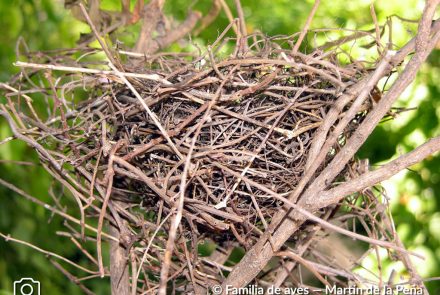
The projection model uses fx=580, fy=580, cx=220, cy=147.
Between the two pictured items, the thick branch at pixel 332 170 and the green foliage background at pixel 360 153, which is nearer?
the thick branch at pixel 332 170

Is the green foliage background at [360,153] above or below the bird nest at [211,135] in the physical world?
below

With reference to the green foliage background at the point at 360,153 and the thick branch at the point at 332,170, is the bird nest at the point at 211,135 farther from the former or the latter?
the green foliage background at the point at 360,153

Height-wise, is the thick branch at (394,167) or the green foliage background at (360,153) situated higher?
the thick branch at (394,167)

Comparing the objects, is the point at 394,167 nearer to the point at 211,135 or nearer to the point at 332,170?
the point at 332,170

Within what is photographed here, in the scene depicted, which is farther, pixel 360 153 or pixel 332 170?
pixel 360 153

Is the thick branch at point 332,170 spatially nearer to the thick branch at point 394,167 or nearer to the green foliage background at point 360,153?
the thick branch at point 394,167

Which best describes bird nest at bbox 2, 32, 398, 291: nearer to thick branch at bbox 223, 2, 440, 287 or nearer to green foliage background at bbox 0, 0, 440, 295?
thick branch at bbox 223, 2, 440, 287

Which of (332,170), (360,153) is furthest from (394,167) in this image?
(360,153)

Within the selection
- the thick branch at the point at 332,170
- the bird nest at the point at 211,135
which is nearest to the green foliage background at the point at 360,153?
the bird nest at the point at 211,135

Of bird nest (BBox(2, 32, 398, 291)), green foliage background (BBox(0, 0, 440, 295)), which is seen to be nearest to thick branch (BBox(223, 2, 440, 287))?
bird nest (BBox(2, 32, 398, 291))
